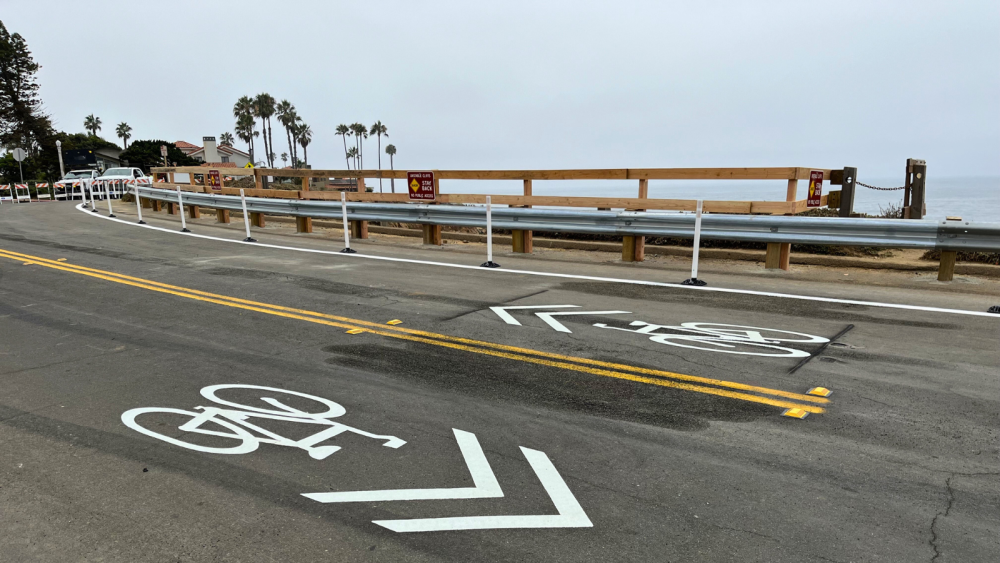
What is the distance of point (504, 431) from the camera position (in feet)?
15.0

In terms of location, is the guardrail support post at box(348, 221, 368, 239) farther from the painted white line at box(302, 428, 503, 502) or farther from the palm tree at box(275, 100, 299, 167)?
the palm tree at box(275, 100, 299, 167)

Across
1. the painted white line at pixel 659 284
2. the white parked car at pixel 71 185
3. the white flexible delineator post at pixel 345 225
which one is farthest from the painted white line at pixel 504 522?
the white parked car at pixel 71 185

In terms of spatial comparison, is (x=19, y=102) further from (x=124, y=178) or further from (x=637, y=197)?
(x=637, y=197)

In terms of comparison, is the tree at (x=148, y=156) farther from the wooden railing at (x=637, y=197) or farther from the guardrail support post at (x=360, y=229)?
the wooden railing at (x=637, y=197)

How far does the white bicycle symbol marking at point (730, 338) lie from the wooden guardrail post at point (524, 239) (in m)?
6.13

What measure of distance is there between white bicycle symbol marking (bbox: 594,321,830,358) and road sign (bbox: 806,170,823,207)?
17.7 feet

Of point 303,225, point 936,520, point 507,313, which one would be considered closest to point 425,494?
point 936,520

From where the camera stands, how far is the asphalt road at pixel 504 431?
3.37 metres

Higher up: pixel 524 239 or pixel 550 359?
pixel 524 239

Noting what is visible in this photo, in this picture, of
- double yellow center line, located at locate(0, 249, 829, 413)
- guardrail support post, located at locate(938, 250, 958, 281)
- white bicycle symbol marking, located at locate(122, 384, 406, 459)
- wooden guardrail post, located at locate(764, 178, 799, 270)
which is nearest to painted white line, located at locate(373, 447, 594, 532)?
white bicycle symbol marking, located at locate(122, 384, 406, 459)

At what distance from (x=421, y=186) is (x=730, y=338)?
30.9ft

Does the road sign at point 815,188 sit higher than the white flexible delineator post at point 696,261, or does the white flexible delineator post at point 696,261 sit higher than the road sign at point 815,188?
the road sign at point 815,188

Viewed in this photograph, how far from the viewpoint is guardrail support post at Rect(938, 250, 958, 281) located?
9555 millimetres

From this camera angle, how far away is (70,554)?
130 inches
